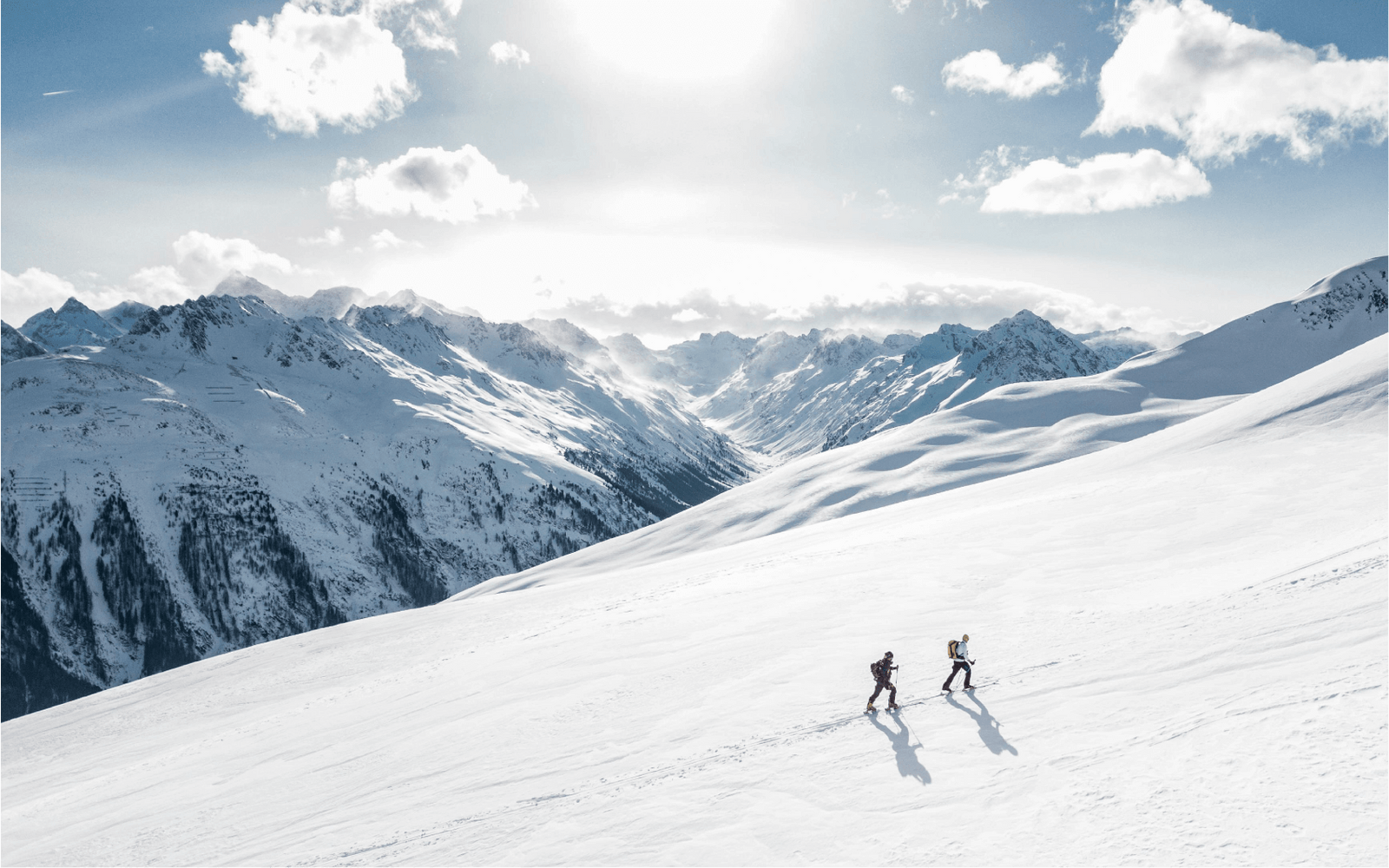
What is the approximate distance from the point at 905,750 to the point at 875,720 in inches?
57.1

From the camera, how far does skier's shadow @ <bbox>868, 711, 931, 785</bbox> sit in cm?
1225

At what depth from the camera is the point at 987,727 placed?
44.0 feet

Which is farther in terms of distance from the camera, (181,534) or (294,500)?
(294,500)

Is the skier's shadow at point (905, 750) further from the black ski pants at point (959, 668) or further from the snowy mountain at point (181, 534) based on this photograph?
the snowy mountain at point (181, 534)

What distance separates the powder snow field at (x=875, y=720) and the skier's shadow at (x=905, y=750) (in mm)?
92

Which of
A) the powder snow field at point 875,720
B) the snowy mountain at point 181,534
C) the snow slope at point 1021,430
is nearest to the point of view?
the powder snow field at point 875,720

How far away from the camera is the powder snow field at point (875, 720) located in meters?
10.5

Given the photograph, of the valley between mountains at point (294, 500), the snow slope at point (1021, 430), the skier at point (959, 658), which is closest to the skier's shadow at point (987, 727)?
the skier at point (959, 658)

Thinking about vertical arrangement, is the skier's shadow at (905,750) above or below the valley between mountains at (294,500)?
below

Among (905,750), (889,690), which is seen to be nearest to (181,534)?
(889,690)

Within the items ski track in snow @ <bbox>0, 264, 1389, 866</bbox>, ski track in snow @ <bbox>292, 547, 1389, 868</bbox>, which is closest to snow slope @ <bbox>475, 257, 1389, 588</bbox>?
ski track in snow @ <bbox>0, 264, 1389, 866</bbox>

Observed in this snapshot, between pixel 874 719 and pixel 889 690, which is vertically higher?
pixel 889 690

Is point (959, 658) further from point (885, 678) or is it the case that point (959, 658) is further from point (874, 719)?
point (874, 719)

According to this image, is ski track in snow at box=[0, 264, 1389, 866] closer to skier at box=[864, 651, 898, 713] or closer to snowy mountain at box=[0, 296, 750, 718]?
skier at box=[864, 651, 898, 713]
